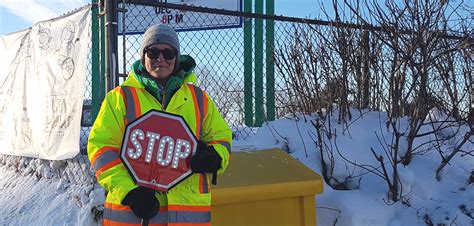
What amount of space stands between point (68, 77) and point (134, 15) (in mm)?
2859

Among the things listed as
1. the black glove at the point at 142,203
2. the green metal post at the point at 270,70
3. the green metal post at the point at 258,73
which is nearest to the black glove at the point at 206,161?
the black glove at the point at 142,203

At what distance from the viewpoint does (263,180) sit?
2.42 meters

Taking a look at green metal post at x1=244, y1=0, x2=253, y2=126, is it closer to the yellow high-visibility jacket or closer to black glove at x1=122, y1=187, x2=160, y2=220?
the yellow high-visibility jacket

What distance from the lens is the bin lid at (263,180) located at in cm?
231

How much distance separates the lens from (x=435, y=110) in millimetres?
4246

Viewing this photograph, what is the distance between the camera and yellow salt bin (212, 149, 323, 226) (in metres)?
2.32

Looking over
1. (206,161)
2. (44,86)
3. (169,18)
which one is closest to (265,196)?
(206,161)

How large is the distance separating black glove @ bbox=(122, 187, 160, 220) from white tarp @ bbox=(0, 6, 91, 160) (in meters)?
1.95

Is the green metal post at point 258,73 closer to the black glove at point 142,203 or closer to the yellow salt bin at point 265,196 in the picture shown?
the yellow salt bin at point 265,196

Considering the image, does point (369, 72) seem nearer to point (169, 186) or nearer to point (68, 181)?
point (169, 186)

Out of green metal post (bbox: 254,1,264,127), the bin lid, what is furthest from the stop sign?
green metal post (bbox: 254,1,264,127)

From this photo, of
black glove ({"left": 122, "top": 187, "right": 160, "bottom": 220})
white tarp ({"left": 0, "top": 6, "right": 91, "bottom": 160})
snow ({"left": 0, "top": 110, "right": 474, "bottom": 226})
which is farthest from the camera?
white tarp ({"left": 0, "top": 6, "right": 91, "bottom": 160})

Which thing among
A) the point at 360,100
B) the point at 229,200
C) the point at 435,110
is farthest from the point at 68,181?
the point at 435,110

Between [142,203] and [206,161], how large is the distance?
0.32 m
